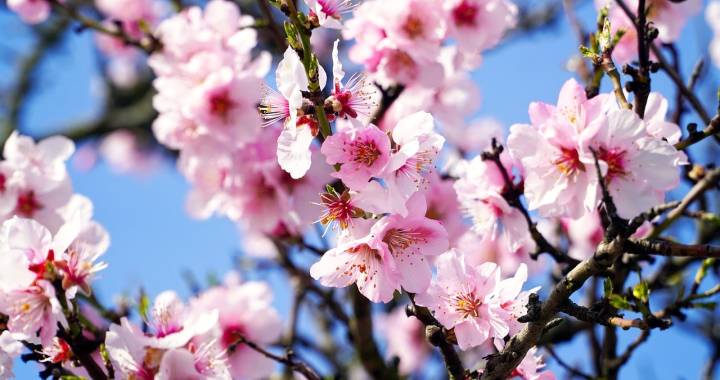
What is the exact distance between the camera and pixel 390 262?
1717 millimetres

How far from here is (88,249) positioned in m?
2.01

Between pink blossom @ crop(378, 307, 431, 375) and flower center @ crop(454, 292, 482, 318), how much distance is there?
3.18 m

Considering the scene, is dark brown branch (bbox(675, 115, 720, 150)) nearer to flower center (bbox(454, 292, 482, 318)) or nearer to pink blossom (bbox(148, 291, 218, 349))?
flower center (bbox(454, 292, 482, 318))

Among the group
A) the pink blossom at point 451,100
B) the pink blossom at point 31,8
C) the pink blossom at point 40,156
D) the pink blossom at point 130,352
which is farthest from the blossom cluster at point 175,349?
the pink blossom at point 31,8

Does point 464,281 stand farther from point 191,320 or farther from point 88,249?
point 88,249

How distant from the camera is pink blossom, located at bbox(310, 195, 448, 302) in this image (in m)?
1.73

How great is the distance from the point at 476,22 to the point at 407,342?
2786 mm

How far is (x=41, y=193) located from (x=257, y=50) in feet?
9.85

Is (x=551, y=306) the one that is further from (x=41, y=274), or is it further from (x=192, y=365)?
(x=41, y=274)

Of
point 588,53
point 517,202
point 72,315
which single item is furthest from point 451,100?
point 72,315

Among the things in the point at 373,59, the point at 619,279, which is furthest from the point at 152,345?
the point at 619,279

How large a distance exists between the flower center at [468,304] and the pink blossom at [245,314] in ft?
2.92

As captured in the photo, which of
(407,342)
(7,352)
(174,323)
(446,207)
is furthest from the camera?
(407,342)

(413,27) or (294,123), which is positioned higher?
(294,123)
